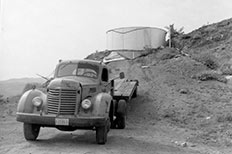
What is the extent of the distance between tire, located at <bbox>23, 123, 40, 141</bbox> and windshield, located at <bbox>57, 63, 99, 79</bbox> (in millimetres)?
1762

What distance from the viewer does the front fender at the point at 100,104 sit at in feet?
28.8

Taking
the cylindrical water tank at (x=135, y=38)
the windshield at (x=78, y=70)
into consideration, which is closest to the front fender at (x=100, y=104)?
the windshield at (x=78, y=70)

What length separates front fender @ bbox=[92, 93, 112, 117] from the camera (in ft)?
28.8

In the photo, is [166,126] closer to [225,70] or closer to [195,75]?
[195,75]

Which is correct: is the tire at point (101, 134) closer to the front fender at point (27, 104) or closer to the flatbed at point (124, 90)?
the front fender at point (27, 104)

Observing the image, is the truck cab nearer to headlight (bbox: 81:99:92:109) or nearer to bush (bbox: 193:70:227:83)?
headlight (bbox: 81:99:92:109)

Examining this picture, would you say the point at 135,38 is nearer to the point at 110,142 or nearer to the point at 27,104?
the point at 110,142

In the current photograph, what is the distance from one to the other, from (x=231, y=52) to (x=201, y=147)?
15.1 m

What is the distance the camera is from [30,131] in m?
9.15

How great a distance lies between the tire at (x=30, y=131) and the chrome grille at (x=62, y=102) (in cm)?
79

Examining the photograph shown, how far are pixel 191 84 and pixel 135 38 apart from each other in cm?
988

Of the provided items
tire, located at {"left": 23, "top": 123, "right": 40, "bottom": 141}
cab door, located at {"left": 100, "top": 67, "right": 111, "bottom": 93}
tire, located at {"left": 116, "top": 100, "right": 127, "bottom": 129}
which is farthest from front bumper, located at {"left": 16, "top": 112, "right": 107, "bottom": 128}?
tire, located at {"left": 116, "top": 100, "right": 127, "bottom": 129}

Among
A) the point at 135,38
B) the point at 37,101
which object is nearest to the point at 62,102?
the point at 37,101

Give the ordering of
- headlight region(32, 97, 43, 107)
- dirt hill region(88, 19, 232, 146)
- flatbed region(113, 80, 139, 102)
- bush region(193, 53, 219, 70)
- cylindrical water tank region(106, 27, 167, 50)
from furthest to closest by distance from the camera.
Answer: cylindrical water tank region(106, 27, 167, 50), bush region(193, 53, 219, 70), flatbed region(113, 80, 139, 102), dirt hill region(88, 19, 232, 146), headlight region(32, 97, 43, 107)
